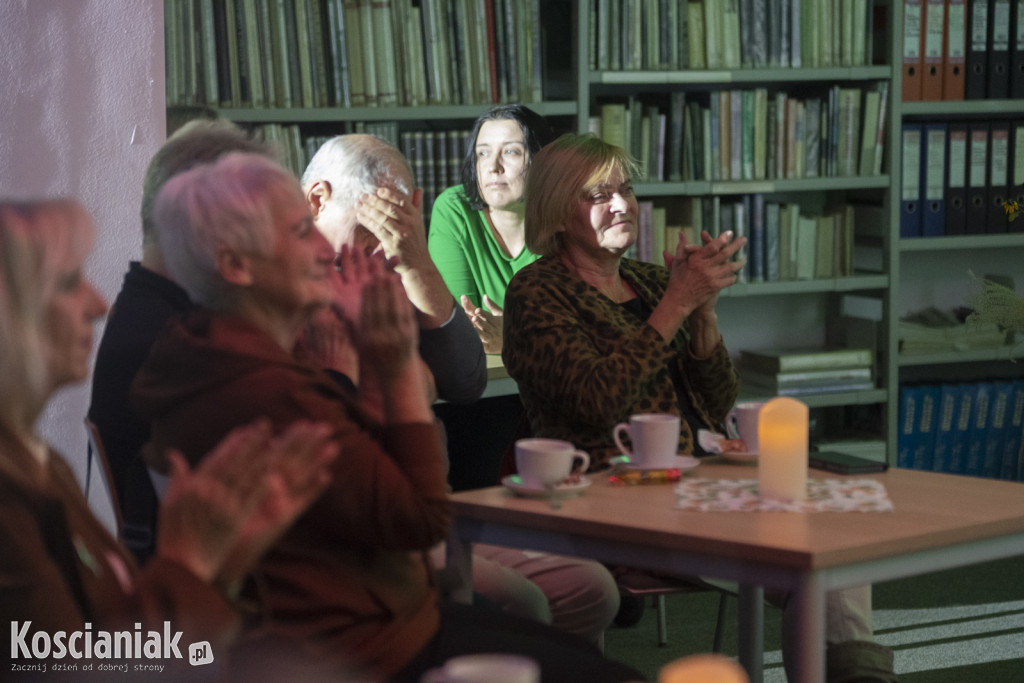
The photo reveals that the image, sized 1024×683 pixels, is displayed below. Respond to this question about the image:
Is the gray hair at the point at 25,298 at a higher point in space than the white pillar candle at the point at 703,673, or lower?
higher

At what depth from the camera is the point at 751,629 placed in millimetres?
1906

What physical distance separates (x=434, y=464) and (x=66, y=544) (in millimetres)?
340

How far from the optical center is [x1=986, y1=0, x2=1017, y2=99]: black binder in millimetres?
3662

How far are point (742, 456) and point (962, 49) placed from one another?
2.50 meters

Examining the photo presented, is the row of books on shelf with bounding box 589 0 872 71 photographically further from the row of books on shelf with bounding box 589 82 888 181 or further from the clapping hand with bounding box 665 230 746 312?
the clapping hand with bounding box 665 230 746 312

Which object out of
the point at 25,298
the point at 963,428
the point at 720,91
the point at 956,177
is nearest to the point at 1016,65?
the point at 956,177

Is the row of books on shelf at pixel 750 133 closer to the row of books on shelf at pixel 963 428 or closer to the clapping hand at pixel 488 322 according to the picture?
the row of books on shelf at pixel 963 428

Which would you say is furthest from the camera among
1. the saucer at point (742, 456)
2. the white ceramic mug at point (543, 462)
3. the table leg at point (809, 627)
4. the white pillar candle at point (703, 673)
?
the saucer at point (742, 456)

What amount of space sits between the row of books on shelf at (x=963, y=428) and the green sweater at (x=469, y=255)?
1.56 m

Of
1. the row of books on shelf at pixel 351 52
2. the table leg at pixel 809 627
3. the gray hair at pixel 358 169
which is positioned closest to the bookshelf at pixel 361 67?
the row of books on shelf at pixel 351 52

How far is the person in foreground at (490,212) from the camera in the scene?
9.52ft

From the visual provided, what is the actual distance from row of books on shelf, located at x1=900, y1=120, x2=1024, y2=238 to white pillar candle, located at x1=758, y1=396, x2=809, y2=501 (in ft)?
8.10

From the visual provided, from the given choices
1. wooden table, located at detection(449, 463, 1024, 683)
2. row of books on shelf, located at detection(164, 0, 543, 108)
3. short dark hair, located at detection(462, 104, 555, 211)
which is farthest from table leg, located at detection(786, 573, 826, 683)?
row of books on shelf, located at detection(164, 0, 543, 108)

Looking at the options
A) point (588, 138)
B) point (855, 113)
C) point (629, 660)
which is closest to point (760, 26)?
point (855, 113)
